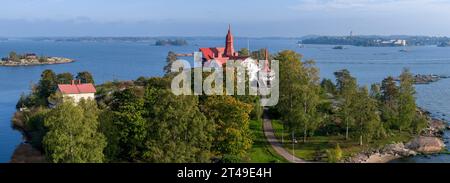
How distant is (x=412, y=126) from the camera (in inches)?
1325

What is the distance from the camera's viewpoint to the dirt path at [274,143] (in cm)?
2533

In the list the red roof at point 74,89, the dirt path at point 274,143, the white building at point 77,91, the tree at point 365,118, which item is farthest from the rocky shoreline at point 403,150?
the red roof at point 74,89

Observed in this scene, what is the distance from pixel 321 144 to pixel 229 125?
266 inches

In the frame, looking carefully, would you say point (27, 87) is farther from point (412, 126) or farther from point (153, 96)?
point (412, 126)

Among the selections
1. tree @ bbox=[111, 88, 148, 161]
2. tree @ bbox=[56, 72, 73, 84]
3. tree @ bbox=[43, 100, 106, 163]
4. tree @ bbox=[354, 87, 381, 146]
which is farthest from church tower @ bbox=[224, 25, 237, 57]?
tree @ bbox=[43, 100, 106, 163]

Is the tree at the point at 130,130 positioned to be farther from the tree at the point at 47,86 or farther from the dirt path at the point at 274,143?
the tree at the point at 47,86

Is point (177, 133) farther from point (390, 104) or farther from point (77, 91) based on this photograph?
point (390, 104)

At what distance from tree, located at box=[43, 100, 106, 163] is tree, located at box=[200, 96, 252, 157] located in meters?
6.62

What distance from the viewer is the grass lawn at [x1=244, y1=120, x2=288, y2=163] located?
24516mm

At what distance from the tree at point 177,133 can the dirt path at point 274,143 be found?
224 inches

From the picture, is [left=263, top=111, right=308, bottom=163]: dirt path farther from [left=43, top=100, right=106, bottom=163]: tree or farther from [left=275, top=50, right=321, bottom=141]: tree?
[left=43, top=100, right=106, bottom=163]: tree

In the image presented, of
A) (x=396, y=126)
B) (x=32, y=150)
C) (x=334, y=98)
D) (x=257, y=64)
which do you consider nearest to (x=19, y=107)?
(x=32, y=150)

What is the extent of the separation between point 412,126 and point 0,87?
4733 centimetres

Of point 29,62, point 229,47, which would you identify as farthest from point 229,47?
point 29,62
